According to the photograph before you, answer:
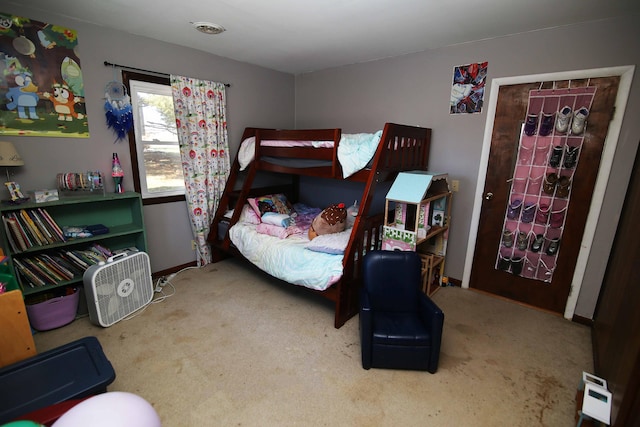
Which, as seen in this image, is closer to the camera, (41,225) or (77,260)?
(41,225)

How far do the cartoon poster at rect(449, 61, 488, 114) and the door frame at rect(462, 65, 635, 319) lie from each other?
0.35 ft

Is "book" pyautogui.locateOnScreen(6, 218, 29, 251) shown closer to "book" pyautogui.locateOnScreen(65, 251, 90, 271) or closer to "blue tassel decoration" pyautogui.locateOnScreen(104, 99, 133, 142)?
"book" pyautogui.locateOnScreen(65, 251, 90, 271)

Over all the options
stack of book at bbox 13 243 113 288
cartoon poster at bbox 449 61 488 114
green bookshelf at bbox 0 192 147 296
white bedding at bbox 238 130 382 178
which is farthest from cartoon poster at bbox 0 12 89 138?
cartoon poster at bbox 449 61 488 114

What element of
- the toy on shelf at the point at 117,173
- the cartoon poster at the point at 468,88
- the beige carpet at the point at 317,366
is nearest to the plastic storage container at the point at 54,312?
the beige carpet at the point at 317,366

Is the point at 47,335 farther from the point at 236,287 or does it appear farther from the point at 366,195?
the point at 366,195

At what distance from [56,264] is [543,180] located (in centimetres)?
416

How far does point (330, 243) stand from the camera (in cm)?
261

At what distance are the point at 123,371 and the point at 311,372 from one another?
4.05 ft

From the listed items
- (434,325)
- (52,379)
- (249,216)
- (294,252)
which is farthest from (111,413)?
(249,216)

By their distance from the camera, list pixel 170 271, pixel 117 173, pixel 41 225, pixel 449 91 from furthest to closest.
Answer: pixel 170 271 < pixel 449 91 < pixel 117 173 < pixel 41 225

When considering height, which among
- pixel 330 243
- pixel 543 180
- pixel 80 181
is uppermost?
pixel 543 180

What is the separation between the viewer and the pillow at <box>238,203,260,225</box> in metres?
3.32

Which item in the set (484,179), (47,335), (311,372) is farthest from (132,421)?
(484,179)

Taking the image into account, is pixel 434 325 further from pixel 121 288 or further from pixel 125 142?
pixel 125 142
